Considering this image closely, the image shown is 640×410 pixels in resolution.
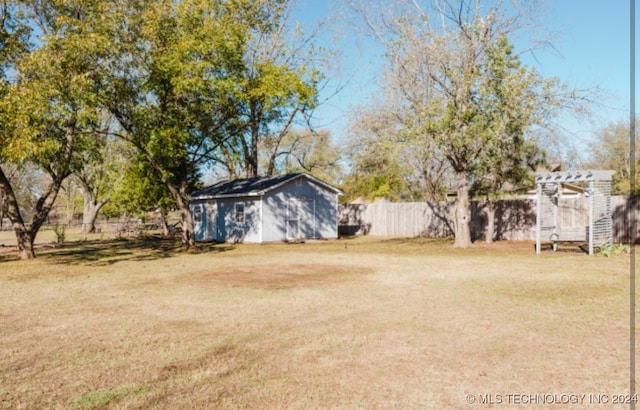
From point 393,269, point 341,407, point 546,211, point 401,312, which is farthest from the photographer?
point 546,211

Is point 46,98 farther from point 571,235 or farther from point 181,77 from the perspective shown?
point 571,235

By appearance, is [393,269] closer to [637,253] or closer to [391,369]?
[391,369]

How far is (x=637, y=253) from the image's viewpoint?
17719 millimetres

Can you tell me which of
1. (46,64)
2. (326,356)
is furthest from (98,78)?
(326,356)

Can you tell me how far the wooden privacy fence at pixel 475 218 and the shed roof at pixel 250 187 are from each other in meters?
4.58

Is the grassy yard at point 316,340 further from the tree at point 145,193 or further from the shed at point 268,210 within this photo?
the tree at point 145,193

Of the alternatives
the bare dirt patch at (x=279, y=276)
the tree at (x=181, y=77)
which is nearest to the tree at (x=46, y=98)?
the tree at (x=181, y=77)

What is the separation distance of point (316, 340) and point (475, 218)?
22.4 meters

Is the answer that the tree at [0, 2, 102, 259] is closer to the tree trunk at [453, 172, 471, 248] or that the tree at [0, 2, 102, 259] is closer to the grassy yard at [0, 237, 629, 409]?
the grassy yard at [0, 237, 629, 409]

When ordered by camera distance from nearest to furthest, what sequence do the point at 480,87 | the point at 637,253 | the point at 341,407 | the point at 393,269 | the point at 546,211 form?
the point at 341,407 → the point at 393,269 → the point at 637,253 → the point at 480,87 → the point at 546,211

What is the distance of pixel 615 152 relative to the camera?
136 feet

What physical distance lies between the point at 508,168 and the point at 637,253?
613 centimetres

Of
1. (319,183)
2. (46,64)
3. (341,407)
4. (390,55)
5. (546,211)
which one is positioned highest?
(390,55)

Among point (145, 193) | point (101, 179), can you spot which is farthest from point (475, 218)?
point (101, 179)
